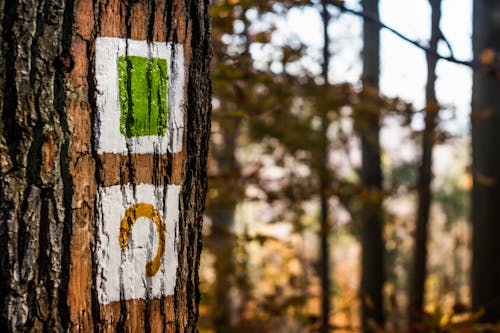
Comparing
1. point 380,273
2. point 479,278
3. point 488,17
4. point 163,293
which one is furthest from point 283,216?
point 163,293

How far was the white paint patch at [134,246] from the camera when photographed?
124 centimetres

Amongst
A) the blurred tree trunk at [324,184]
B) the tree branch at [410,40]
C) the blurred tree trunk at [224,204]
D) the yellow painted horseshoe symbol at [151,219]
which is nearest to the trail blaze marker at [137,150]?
the yellow painted horseshoe symbol at [151,219]

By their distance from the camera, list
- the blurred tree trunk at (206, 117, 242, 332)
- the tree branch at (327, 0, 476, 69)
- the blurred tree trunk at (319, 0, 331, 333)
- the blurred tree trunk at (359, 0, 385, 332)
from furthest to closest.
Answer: the blurred tree trunk at (359, 0, 385, 332), the blurred tree trunk at (319, 0, 331, 333), the blurred tree trunk at (206, 117, 242, 332), the tree branch at (327, 0, 476, 69)

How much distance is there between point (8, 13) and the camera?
1.17m

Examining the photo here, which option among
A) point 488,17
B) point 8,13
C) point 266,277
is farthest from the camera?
point 266,277

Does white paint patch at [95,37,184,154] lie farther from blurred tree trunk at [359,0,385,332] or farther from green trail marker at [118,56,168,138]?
blurred tree trunk at [359,0,385,332]

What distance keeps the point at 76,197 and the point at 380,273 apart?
5.63 metres

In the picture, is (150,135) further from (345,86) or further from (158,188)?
(345,86)

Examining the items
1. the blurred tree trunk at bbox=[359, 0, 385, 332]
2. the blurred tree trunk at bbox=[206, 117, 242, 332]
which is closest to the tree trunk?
the blurred tree trunk at bbox=[206, 117, 242, 332]

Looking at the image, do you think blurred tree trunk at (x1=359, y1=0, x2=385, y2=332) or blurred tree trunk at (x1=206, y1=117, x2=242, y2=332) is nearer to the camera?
blurred tree trunk at (x1=206, y1=117, x2=242, y2=332)

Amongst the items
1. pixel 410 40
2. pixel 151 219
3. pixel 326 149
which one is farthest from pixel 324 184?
pixel 151 219

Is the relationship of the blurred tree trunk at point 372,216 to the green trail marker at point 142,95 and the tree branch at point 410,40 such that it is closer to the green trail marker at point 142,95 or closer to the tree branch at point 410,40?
the tree branch at point 410,40

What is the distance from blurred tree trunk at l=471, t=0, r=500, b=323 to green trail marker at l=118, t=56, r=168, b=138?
578cm

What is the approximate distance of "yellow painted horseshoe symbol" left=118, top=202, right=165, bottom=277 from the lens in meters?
1.26
